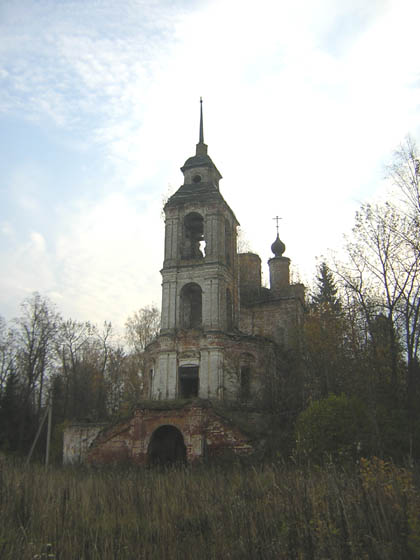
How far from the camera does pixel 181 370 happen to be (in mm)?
23219

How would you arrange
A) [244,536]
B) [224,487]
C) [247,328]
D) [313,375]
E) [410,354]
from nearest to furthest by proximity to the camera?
[244,536], [224,487], [410,354], [313,375], [247,328]

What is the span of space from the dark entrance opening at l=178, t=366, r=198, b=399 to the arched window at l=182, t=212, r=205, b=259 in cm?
551

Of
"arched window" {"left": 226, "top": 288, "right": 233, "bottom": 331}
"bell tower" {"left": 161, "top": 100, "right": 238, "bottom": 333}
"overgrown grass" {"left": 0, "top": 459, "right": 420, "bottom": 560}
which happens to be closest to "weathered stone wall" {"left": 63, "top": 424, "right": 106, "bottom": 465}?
"bell tower" {"left": 161, "top": 100, "right": 238, "bottom": 333}

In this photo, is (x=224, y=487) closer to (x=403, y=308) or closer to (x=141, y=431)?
(x=141, y=431)

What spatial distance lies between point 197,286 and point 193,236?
2877 mm

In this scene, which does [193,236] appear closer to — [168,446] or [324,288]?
[168,446]

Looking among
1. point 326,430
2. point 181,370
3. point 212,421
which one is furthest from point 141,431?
point 326,430

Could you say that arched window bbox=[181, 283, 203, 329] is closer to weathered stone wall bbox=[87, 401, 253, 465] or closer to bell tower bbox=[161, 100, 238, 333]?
bell tower bbox=[161, 100, 238, 333]

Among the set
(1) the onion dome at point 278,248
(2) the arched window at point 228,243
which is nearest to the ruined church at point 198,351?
(2) the arched window at point 228,243

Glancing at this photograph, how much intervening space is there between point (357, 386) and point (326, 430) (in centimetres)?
426

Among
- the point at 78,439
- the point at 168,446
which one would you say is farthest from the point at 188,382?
the point at 78,439

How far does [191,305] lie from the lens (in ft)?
84.4

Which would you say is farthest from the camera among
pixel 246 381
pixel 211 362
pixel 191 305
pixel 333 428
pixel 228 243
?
pixel 228 243

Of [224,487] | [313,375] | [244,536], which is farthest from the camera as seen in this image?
[313,375]
